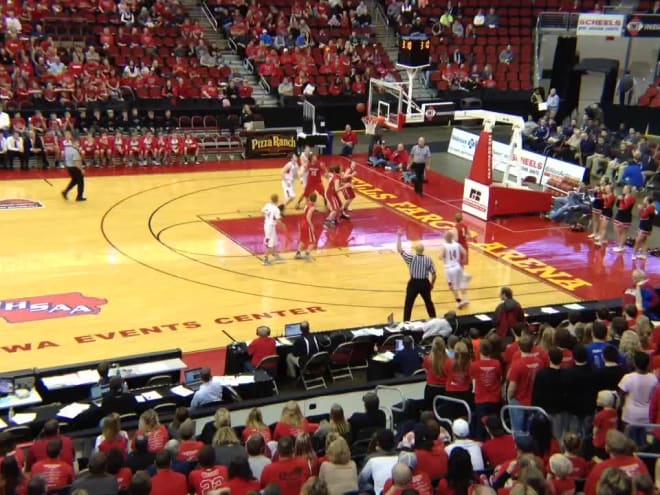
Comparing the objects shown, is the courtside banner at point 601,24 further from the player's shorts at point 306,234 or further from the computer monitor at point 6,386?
the computer monitor at point 6,386

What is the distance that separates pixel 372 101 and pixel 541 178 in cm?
952

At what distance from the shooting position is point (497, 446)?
8.79m

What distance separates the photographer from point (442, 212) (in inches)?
973

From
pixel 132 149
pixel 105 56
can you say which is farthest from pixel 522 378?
pixel 105 56

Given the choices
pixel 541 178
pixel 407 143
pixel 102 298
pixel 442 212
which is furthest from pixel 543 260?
pixel 407 143

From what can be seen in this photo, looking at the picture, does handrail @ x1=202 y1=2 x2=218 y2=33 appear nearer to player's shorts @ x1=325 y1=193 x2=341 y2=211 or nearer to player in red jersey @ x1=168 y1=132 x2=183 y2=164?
player in red jersey @ x1=168 y1=132 x2=183 y2=164

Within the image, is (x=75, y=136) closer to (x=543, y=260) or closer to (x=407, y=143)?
(x=407, y=143)

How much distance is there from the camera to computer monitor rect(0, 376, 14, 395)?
11.3 meters

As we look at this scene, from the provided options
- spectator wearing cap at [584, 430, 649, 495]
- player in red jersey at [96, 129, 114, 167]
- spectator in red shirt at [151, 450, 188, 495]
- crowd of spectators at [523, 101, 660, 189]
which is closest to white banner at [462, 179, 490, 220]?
crowd of spectators at [523, 101, 660, 189]

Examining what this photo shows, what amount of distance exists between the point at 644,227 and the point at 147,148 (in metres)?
15.5

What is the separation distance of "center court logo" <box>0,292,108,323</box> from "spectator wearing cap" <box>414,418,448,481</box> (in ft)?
31.1

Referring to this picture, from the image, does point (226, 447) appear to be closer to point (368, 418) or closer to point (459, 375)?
point (368, 418)

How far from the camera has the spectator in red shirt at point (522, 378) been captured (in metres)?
10.7

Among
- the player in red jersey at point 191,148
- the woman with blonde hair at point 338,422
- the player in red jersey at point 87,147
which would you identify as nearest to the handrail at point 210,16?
the player in red jersey at point 191,148
